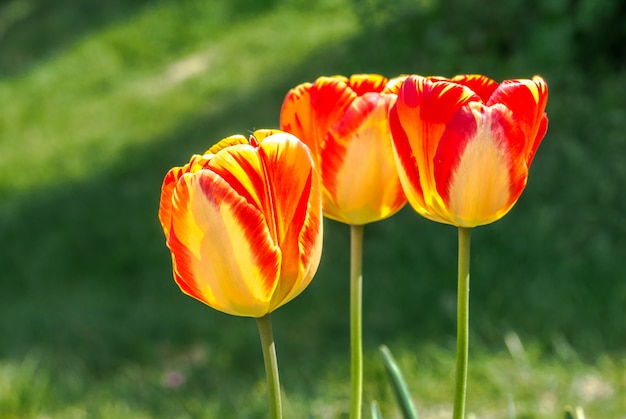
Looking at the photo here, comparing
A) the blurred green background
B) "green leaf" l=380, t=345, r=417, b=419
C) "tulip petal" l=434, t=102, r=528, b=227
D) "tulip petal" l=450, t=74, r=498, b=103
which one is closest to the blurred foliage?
the blurred green background

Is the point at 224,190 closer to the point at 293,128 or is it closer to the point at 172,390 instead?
the point at 293,128

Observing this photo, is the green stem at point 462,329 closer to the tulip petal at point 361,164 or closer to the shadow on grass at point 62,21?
the tulip petal at point 361,164

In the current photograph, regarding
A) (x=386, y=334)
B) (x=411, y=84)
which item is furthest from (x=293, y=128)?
(x=386, y=334)

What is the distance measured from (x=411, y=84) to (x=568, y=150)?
3.15 meters

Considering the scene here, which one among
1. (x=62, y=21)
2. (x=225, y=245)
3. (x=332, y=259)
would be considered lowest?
(x=332, y=259)

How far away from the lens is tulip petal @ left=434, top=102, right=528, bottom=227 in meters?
0.95

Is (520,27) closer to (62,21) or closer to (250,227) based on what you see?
(250,227)

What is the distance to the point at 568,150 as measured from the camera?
13.0ft

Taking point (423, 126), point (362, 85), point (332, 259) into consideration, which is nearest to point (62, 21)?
point (332, 259)

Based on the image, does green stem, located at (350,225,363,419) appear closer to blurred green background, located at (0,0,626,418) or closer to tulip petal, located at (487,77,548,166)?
tulip petal, located at (487,77,548,166)

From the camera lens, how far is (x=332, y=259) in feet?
13.3

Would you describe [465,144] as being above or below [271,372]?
above

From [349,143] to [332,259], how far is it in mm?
2992

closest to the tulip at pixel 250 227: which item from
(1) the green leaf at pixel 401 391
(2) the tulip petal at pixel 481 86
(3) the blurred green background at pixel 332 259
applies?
(2) the tulip petal at pixel 481 86
